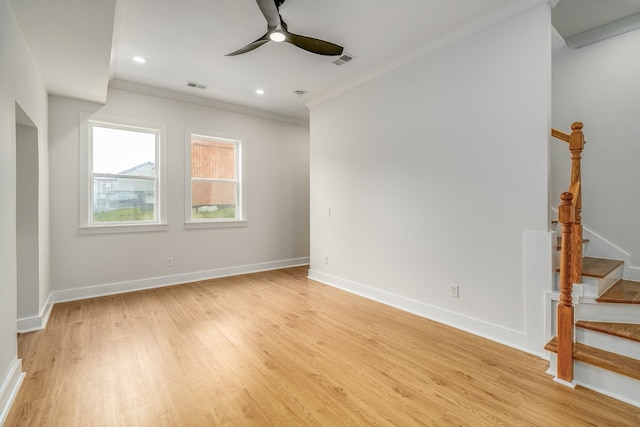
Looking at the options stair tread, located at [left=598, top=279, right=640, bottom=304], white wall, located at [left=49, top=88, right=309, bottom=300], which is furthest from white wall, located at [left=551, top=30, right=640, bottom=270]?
white wall, located at [left=49, top=88, right=309, bottom=300]

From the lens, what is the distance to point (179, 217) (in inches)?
186

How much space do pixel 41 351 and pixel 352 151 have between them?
3.89 m

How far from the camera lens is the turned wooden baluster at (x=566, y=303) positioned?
2066 millimetres

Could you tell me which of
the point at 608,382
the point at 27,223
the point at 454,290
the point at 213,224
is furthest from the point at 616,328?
the point at 27,223

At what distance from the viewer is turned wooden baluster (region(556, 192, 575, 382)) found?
207 cm

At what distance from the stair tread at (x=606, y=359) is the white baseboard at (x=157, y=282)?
4.35 m

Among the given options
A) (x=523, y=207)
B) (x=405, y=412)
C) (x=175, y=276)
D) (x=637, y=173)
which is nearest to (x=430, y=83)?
(x=523, y=207)

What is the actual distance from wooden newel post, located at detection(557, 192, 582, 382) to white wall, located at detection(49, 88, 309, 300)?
4.43m

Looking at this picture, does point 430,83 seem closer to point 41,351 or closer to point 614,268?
point 614,268

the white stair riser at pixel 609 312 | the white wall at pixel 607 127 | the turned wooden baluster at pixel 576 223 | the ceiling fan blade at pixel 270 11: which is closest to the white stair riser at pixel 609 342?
the white stair riser at pixel 609 312

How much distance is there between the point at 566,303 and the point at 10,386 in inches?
150

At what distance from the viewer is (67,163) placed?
3.88 metres

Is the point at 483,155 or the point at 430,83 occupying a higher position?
the point at 430,83

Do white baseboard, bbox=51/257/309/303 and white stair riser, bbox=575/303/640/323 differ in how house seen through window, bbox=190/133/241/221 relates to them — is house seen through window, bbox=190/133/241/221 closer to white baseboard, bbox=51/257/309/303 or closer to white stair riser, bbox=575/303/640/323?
white baseboard, bbox=51/257/309/303
